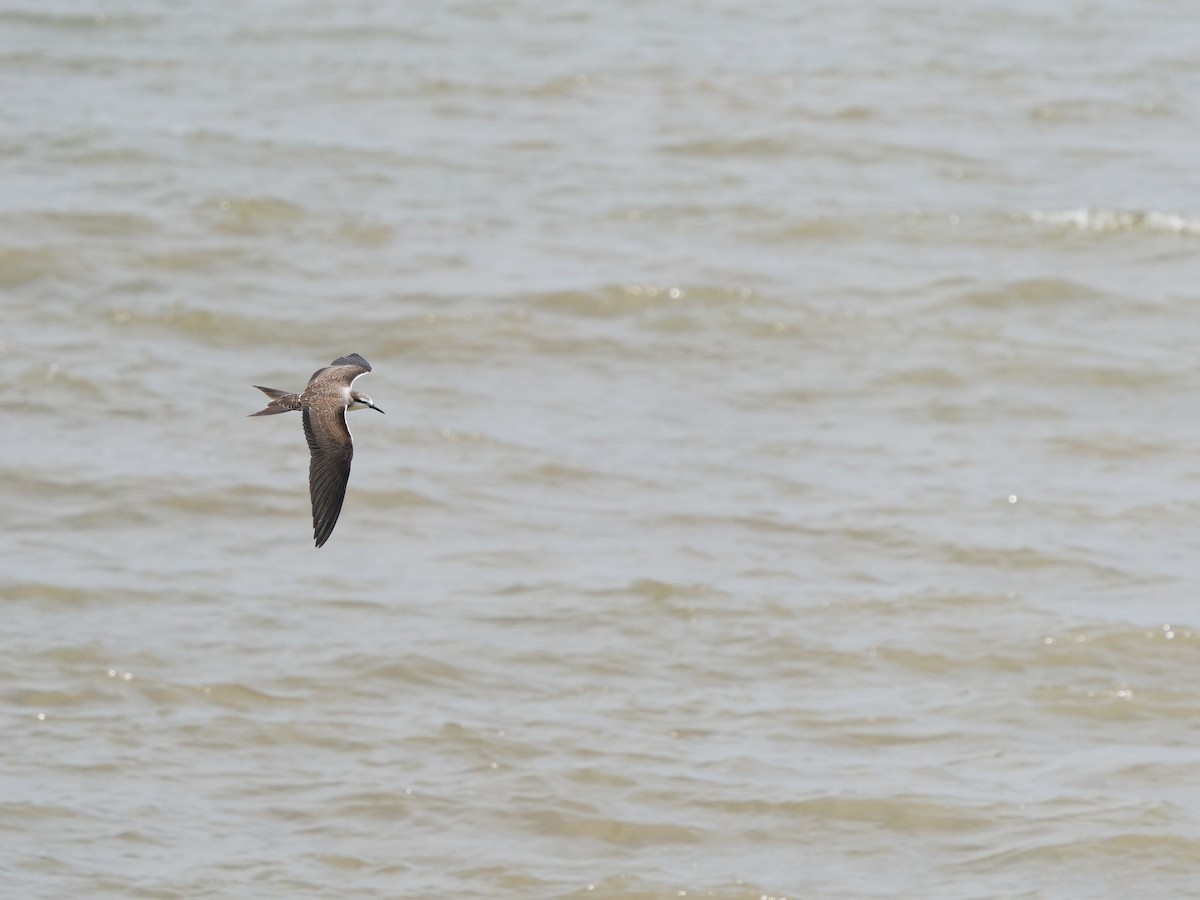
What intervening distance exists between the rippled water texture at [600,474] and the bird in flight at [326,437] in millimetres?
1401

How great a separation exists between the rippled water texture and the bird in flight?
4.60 feet

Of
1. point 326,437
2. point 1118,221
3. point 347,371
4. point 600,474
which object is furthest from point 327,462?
point 1118,221

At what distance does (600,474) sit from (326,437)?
386 centimetres

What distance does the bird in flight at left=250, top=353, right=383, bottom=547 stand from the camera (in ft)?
19.5

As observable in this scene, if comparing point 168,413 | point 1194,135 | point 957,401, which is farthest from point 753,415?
point 1194,135

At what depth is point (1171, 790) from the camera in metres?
7.32

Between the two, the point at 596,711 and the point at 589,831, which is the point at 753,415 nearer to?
the point at 596,711

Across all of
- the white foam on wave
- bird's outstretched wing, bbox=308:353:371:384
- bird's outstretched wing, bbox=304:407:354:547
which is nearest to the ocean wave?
the white foam on wave

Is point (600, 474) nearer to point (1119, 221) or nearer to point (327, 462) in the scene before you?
point (327, 462)

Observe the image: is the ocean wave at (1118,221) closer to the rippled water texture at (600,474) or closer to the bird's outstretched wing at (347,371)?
the rippled water texture at (600,474)

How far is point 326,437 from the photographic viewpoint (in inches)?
239

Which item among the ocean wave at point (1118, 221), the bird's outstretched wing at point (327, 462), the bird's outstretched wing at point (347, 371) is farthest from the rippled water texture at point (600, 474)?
the bird's outstretched wing at point (347, 371)

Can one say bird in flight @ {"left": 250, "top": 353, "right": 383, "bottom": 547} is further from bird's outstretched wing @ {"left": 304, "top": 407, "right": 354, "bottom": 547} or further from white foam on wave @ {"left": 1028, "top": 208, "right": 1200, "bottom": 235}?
white foam on wave @ {"left": 1028, "top": 208, "right": 1200, "bottom": 235}

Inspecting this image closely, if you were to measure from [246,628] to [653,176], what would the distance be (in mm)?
6710
